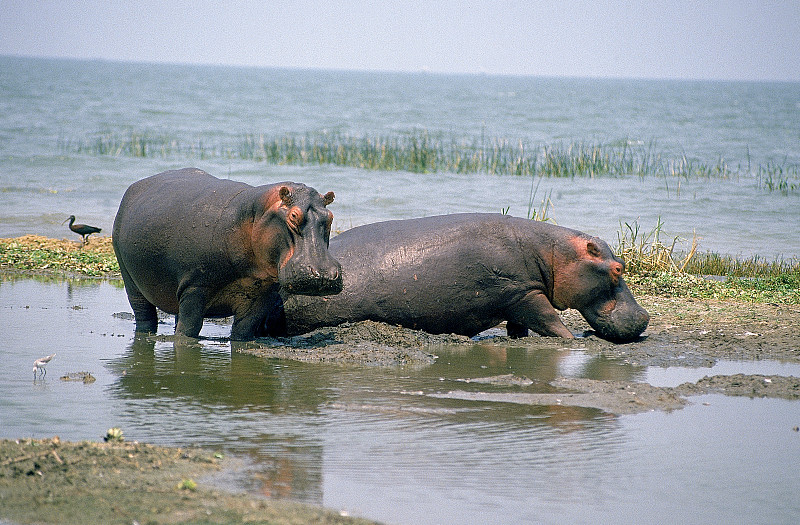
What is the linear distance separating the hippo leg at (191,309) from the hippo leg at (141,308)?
2.23ft

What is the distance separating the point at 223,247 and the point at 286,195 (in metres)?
0.74

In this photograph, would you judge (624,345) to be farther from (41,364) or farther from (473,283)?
(41,364)

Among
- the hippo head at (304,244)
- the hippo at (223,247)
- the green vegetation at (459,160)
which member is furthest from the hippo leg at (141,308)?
the green vegetation at (459,160)

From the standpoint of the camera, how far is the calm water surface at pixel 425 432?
4.28m

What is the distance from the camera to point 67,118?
4206cm

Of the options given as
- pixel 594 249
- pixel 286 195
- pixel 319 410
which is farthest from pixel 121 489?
pixel 594 249

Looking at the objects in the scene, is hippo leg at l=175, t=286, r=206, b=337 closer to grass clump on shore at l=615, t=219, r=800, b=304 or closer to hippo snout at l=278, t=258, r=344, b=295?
hippo snout at l=278, t=258, r=344, b=295

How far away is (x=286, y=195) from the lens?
664 centimetres

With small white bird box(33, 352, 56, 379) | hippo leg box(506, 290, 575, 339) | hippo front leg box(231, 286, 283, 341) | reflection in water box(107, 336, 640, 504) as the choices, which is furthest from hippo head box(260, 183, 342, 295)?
hippo leg box(506, 290, 575, 339)

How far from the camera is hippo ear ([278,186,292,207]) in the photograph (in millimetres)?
6613

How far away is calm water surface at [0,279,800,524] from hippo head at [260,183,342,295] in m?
0.62

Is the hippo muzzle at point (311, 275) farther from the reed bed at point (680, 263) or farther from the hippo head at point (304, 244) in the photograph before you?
the reed bed at point (680, 263)

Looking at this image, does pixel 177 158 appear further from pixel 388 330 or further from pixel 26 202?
pixel 388 330

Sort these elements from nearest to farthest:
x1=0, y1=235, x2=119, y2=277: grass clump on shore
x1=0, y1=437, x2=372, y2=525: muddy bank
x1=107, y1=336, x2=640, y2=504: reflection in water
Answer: x1=0, y1=437, x2=372, y2=525: muddy bank
x1=107, y1=336, x2=640, y2=504: reflection in water
x1=0, y1=235, x2=119, y2=277: grass clump on shore
